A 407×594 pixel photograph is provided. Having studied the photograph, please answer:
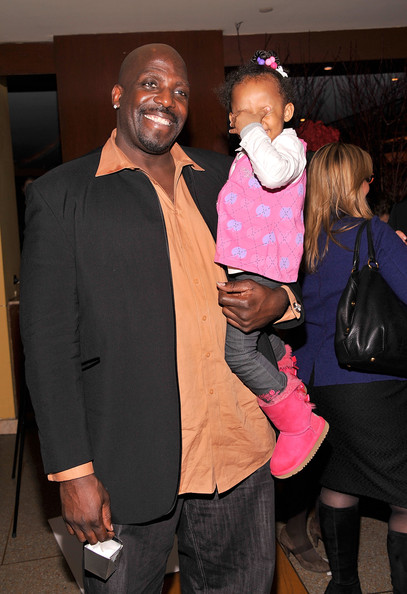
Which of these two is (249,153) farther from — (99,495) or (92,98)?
(92,98)

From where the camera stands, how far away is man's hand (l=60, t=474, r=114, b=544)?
1.47m

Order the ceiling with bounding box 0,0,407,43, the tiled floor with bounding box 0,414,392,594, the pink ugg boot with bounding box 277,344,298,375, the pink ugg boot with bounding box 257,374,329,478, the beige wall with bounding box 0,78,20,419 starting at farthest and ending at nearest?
the beige wall with bounding box 0,78,20,419 → the ceiling with bounding box 0,0,407,43 → the tiled floor with bounding box 0,414,392,594 → the pink ugg boot with bounding box 277,344,298,375 → the pink ugg boot with bounding box 257,374,329,478

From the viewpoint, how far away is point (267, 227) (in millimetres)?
1729

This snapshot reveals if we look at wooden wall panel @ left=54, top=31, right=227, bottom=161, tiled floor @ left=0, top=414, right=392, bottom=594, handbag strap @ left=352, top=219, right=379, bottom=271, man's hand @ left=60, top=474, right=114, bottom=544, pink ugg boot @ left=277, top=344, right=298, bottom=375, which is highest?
wooden wall panel @ left=54, top=31, right=227, bottom=161

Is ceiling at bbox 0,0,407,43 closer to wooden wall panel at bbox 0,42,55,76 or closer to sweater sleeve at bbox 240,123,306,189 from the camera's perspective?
wooden wall panel at bbox 0,42,55,76

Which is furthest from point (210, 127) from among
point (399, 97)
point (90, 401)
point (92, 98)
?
point (90, 401)

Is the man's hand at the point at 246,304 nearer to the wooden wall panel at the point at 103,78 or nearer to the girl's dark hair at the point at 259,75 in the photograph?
the girl's dark hair at the point at 259,75

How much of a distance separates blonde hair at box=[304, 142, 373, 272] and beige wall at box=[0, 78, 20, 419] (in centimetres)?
349

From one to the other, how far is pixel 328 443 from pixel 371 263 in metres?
0.78

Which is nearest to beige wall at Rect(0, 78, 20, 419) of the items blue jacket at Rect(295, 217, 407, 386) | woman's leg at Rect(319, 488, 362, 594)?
blue jacket at Rect(295, 217, 407, 386)

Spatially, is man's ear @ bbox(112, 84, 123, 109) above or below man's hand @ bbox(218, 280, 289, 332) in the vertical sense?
above

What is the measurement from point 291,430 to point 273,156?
32.5 inches

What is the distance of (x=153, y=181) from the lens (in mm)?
1662

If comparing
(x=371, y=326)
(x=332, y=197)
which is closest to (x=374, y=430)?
(x=371, y=326)
